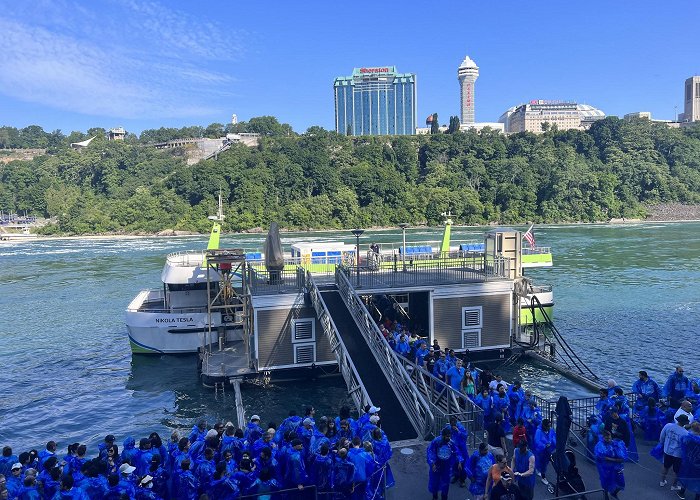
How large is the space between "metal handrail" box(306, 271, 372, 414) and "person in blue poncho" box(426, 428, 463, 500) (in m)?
3.55

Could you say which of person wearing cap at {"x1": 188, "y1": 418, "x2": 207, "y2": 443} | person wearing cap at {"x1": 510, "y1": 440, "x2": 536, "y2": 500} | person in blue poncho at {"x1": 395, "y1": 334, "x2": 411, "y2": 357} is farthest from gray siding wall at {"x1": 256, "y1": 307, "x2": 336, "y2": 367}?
person wearing cap at {"x1": 510, "y1": 440, "x2": 536, "y2": 500}

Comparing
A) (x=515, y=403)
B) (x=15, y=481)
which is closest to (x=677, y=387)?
(x=515, y=403)

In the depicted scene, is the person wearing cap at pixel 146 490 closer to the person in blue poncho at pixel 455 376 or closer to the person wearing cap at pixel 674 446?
the person in blue poncho at pixel 455 376

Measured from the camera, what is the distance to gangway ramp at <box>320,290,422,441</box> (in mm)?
12424

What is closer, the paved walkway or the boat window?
the paved walkway

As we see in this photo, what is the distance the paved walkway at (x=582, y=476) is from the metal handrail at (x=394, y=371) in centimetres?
92

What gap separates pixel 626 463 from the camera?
34.4 ft

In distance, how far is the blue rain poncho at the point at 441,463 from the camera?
9.21 metres

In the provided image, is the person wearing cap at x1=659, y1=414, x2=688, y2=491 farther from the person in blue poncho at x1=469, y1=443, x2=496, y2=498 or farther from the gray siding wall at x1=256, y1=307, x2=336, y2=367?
the gray siding wall at x1=256, y1=307, x2=336, y2=367

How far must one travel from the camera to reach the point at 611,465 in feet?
29.7

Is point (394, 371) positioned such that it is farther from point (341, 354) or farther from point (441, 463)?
point (441, 463)

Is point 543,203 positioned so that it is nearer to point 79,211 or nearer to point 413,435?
point 79,211

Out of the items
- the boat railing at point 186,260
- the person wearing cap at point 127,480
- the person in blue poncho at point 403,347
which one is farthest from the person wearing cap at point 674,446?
the boat railing at point 186,260

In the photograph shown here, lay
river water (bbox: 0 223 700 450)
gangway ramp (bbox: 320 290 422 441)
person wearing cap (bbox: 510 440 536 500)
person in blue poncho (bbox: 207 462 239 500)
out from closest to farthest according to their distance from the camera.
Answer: person in blue poncho (bbox: 207 462 239 500) → person wearing cap (bbox: 510 440 536 500) → gangway ramp (bbox: 320 290 422 441) → river water (bbox: 0 223 700 450)
